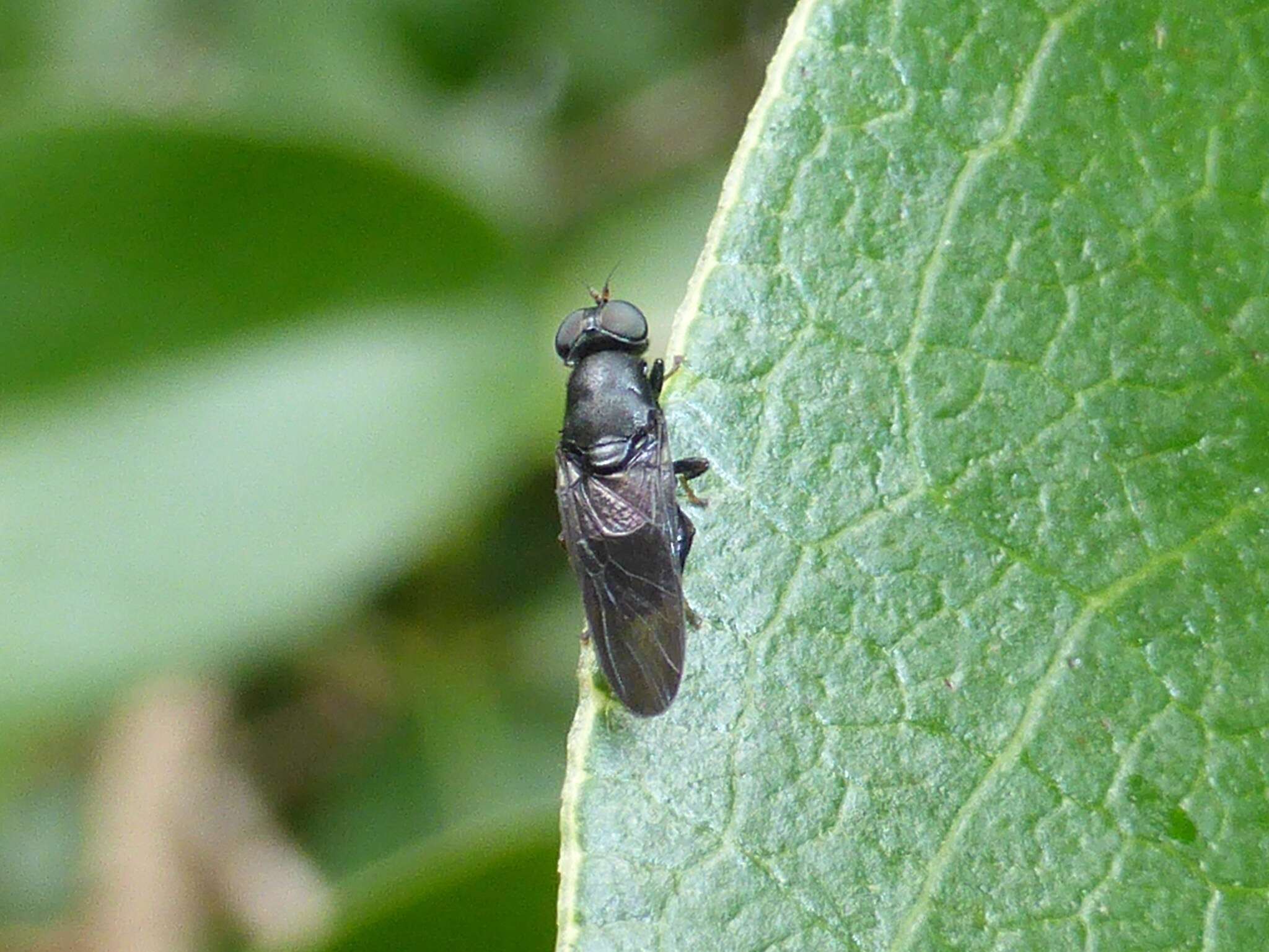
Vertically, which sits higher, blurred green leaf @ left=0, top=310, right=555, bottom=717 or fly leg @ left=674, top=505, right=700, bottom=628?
blurred green leaf @ left=0, top=310, right=555, bottom=717

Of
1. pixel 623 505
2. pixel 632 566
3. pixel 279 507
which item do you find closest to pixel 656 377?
pixel 623 505

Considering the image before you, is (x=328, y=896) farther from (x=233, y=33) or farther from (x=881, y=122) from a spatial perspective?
(x=233, y=33)

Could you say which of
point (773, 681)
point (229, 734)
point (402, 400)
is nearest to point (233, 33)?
point (402, 400)

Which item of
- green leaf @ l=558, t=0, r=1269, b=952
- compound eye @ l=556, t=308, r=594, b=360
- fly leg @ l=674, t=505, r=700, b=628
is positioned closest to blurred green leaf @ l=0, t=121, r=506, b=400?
compound eye @ l=556, t=308, r=594, b=360

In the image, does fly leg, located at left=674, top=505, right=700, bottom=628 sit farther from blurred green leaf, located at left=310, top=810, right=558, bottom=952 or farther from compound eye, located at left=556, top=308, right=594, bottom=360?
compound eye, located at left=556, top=308, right=594, bottom=360

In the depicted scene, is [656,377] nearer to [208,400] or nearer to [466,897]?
[208,400]

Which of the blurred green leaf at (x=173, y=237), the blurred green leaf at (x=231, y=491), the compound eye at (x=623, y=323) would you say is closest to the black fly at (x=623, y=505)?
the compound eye at (x=623, y=323)
